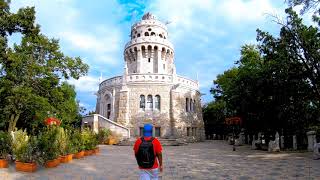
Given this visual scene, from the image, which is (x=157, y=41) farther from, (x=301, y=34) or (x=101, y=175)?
(x=101, y=175)

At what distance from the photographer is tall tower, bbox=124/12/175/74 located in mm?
44344

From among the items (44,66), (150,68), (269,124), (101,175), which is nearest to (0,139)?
(101,175)

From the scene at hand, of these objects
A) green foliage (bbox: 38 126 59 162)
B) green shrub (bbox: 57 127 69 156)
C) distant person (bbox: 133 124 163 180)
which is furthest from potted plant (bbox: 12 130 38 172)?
distant person (bbox: 133 124 163 180)

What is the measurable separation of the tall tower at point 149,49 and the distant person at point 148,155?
3718 centimetres

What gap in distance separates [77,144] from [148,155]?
11.7m

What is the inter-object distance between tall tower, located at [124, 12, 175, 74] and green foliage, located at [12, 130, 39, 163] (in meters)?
32.1

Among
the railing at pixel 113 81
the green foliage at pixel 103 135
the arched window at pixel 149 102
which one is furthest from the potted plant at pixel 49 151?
the railing at pixel 113 81

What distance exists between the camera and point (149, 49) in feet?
146

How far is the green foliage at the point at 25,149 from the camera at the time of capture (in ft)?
37.7

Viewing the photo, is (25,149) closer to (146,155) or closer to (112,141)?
(146,155)

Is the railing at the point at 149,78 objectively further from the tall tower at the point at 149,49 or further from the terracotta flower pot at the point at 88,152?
the terracotta flower pot at the point at 88,152

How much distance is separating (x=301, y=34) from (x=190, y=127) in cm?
2256

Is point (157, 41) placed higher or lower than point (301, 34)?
higher

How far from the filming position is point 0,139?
13094 millimetres
